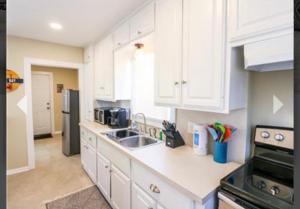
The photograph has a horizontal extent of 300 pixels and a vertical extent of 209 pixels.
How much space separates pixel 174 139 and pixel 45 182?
92.2 inches

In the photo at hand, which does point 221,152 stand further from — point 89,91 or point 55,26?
point 89,91

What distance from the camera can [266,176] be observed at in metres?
0.98

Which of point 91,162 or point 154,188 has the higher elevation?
point 154,188

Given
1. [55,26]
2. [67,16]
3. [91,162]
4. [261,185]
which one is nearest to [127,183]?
[261,185]

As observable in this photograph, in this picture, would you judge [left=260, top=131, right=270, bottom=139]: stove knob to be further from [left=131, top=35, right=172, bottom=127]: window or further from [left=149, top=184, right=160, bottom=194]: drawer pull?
[left=131, top=35, right=172, bottom=127]: window

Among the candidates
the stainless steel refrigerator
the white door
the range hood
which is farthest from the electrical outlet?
the white door

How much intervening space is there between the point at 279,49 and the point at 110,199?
2.12 meters

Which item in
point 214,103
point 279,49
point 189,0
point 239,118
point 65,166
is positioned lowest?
point 65,166

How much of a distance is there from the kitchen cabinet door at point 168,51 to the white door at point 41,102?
5004 mm

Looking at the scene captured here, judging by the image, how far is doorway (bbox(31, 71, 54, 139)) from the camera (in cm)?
509

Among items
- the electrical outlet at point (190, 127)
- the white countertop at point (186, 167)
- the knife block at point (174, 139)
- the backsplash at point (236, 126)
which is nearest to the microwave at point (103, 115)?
the white countertop at point (186, 167)

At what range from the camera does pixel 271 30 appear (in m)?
0.85

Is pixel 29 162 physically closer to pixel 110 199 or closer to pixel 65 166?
pixel 65 166

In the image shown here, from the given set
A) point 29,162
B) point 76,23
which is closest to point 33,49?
point 76,23
